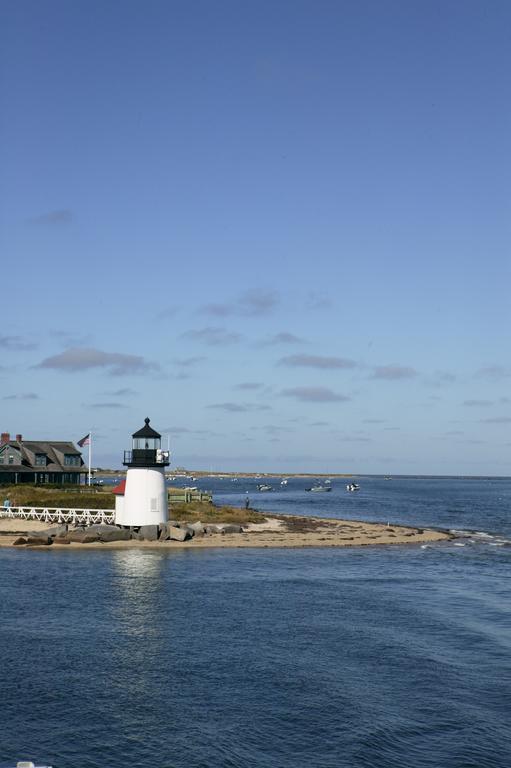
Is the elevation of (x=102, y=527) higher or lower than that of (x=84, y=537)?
higher

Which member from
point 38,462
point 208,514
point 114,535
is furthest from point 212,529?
point 38,462

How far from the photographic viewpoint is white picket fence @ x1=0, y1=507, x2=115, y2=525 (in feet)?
219

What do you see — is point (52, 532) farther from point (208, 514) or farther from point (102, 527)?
point (208, 514)

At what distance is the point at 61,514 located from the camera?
224ft

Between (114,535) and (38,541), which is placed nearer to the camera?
(38,541)

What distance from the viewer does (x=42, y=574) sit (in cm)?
4534

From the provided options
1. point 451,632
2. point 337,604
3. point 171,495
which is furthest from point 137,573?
point 171,495

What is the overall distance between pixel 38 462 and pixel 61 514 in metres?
35.3

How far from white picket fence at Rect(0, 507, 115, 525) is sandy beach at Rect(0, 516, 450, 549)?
4.08ft

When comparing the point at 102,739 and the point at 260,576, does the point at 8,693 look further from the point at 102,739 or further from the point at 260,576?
the point at 260,576

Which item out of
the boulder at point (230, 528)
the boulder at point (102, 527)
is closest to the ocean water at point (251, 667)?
the boulder at point (102, 527)

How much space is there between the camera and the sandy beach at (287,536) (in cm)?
5919

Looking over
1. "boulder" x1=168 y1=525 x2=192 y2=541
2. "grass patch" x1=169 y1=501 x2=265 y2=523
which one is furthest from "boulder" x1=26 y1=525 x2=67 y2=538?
"grass patch" x1=169 y1=501 x2=265 y2=523

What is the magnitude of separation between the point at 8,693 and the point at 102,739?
16.7ft
